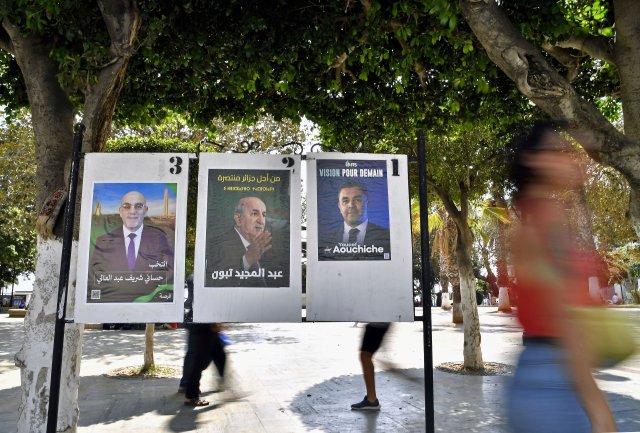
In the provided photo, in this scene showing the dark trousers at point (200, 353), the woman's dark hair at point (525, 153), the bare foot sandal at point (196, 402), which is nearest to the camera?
the woman's dark hair at point (525, 153)

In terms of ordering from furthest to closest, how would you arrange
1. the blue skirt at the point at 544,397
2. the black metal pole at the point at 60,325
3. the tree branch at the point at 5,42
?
the tree branch at the point at 5,42, the black metal pole at the point at 60,325, the blue skirt at the point at 544,397

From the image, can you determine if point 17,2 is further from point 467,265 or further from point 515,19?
point 467,265

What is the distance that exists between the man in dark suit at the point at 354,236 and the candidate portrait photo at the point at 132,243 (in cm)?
A: 108

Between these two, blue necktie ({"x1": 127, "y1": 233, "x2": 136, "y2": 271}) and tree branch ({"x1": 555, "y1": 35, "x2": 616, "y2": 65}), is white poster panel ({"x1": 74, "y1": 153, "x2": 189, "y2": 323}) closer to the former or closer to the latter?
blue necktie ({"x1": 127, "y1": 233, "x2": 136, "y2": 271})

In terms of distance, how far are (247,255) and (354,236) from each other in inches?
29.0

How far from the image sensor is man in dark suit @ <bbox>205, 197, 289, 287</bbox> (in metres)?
3.42

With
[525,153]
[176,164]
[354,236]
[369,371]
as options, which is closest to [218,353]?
[369,371]

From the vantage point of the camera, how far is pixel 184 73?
6723mm

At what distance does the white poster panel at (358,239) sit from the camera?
134 inches

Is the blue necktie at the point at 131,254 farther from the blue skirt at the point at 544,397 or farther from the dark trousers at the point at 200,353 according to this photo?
the dark trousers at the point at 200,353

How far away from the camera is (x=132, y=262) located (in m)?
3.47

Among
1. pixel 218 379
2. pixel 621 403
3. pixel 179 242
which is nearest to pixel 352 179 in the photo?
pixel 179 242

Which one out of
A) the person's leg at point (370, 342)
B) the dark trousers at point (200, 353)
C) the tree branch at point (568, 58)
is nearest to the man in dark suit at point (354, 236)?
the person's leg at point (370, 342)

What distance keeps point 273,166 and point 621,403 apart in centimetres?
563
